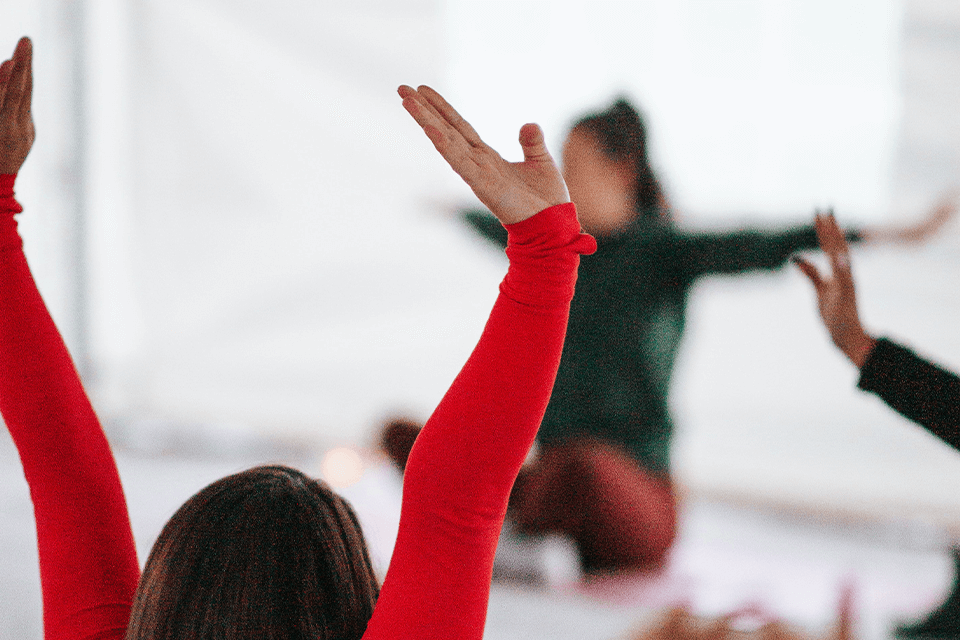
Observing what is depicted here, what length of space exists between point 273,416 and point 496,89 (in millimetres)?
846

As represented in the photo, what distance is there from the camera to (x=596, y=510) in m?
0.97

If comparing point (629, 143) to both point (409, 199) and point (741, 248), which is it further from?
point (409, 199)

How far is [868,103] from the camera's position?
110 centimetres

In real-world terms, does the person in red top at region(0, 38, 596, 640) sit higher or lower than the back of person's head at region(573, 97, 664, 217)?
lower

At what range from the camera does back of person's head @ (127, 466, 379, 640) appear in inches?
12.5

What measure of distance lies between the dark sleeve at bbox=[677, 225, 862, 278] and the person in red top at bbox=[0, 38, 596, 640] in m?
0.75

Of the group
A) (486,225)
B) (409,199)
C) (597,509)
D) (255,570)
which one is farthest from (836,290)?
(409,199)

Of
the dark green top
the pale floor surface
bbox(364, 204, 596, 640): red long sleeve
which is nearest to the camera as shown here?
bbox(364, 204, 596, 640): red long sleeve

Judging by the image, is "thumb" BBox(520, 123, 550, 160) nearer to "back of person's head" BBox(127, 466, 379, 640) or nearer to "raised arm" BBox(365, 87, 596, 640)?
"raised arm" BBox(365, 87, 596, 640)

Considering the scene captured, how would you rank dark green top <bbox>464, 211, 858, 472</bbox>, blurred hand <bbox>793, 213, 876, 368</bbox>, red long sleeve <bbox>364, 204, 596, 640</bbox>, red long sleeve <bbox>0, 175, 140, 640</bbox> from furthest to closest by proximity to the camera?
dark green top <bbox>464, 211, 858, 472</bbox>, blurred hand <bbox>793, 213, 876, 368</bbox>, red long sleeve <bbox>0, 175, 140, 640</bbox>, red long sleeve <bbox>364, 204, 596, 640</bbox>

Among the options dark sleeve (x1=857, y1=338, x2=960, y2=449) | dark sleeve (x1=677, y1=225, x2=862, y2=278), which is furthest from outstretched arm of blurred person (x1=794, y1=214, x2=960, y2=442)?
dark sleeve (x1=677, y1=225, x2=862, y2=278)

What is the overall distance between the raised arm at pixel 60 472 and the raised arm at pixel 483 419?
0.62 ft

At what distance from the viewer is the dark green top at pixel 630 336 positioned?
1.07 meters

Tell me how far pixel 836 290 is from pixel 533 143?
0.32 m
